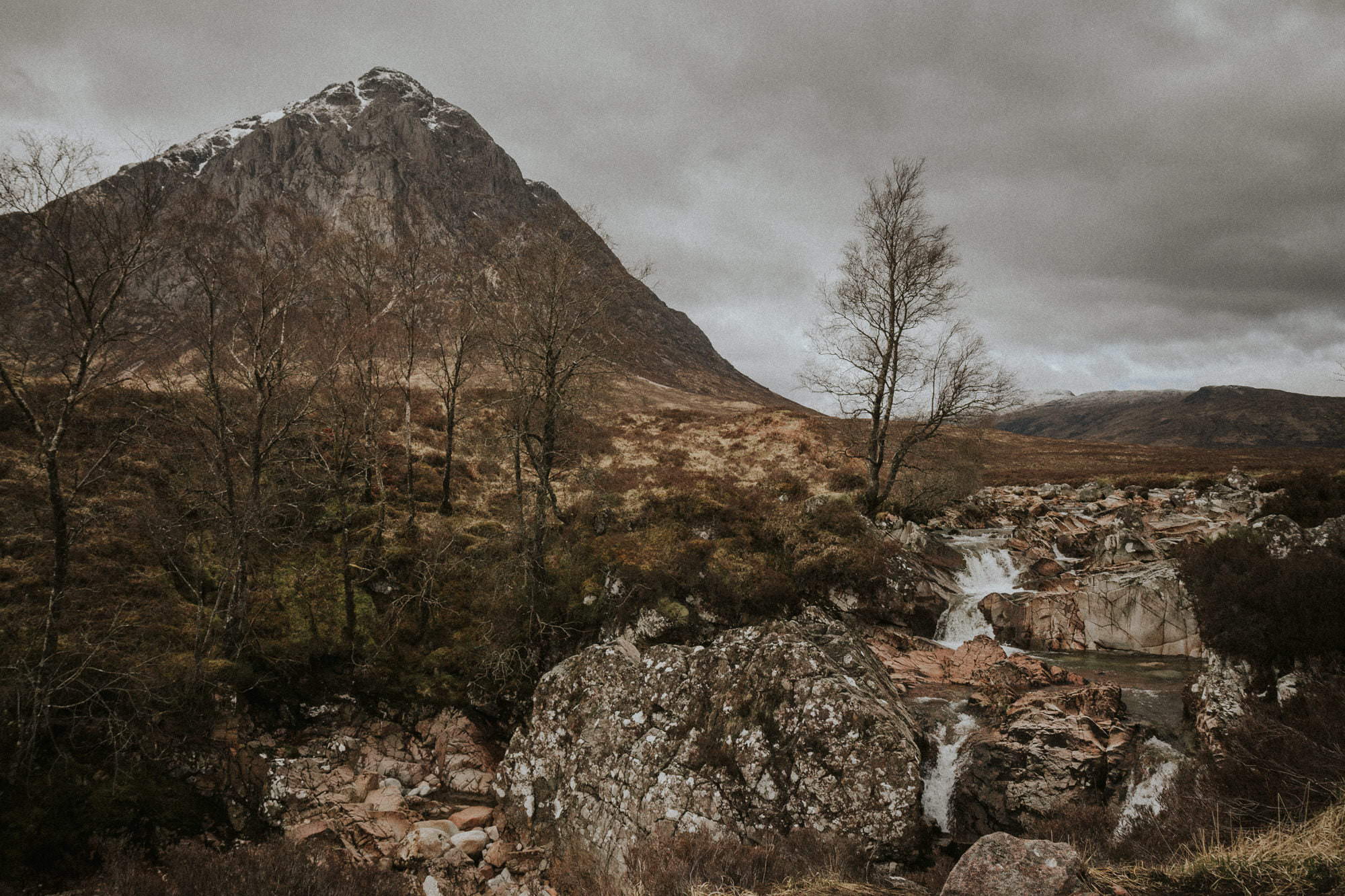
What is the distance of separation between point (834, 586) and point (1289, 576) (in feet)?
30.6

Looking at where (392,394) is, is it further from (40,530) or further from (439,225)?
(439,225)

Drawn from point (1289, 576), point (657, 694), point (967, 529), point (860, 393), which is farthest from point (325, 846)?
point (967, 529)

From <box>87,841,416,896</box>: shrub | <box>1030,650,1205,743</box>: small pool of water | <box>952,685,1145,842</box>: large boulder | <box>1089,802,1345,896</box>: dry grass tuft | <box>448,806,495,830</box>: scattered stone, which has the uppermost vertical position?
<box>1089,802,1345,896</box>: dry grass tuft

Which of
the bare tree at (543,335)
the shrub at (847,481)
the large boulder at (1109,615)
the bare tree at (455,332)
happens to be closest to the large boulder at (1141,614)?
the large boulder at (1109,615)

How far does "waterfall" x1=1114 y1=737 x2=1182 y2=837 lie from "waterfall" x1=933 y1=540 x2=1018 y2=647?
648 cm

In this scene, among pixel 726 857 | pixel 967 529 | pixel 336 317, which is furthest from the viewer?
pixel 967 529

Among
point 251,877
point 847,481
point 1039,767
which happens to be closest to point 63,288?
point 251,877

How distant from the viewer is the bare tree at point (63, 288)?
959cm

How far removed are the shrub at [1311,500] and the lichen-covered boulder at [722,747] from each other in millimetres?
15430

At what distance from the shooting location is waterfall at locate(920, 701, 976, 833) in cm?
948

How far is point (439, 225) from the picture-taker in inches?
5433

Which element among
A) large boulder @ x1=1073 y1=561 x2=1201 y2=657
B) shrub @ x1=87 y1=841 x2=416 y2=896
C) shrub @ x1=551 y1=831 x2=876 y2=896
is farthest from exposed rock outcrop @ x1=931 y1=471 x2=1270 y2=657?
shrub @ x1=87 y1=841 x2=416 y2=896

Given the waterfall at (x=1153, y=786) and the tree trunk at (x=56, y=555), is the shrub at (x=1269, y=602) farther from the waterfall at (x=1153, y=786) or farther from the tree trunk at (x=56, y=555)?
the tree trunk at (x=56, y=555)

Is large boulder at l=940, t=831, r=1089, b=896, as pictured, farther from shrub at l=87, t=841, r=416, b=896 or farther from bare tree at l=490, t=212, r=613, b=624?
bare tree at l=490, t=212, r=613, b=624
